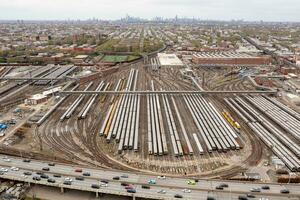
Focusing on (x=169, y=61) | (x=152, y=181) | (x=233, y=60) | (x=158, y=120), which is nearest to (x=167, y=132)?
(x=158, y=120)

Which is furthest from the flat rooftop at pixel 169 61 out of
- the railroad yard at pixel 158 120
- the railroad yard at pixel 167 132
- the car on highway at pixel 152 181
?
the car on highway at pixel 152 181

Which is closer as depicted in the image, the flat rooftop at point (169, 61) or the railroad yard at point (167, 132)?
the railroad yard at point (167, 132)

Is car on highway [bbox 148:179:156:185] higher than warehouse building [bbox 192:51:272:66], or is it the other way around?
warehouse building [bbox 192:51:272:66]

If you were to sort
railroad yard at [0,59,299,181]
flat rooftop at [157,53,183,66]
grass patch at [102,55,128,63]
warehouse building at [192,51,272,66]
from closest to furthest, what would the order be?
railroad yard at [0,59,299,181]
flat rooftop at [157,53,183,66]
warehouse building at [192,51,272,66]
grass patch at [102,55,128,63]

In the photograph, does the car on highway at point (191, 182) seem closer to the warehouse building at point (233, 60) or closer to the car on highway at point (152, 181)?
the car on highway at point (152, 181)

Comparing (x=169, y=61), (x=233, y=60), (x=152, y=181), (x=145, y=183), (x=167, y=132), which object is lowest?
(x=167, y=132)

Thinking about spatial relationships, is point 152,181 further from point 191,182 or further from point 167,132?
point 167,132

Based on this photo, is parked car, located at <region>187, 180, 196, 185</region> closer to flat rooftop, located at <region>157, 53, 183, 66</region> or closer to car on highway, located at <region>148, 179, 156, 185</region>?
car on highway, located at <region>148, 179, 156, 185</region>

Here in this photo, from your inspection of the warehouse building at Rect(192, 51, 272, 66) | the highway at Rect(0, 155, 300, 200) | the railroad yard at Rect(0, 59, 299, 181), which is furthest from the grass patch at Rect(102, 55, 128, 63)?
the highway at Rect(0, 155, 300, 200)

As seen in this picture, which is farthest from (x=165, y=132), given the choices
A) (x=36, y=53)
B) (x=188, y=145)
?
(x=36, y=53)
